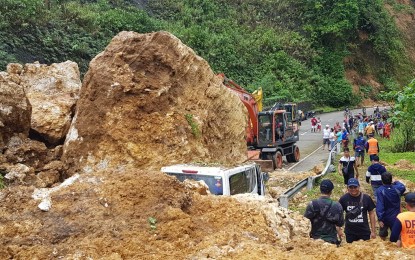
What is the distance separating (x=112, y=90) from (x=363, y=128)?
19991mm

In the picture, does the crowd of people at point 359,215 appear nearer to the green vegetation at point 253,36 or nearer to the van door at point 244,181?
the van door at point 244,181

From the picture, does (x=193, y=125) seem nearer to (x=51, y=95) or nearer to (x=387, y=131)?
(x=51, y=95)

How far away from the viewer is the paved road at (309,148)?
22.4m

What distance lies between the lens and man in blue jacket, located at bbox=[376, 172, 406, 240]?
7.80m

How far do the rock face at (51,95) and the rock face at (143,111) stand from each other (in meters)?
0.47

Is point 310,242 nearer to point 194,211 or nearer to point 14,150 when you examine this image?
point 194,211

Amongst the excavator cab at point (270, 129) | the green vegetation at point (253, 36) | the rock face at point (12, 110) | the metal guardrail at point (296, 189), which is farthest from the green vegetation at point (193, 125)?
the green vegetation at point (253, 36)

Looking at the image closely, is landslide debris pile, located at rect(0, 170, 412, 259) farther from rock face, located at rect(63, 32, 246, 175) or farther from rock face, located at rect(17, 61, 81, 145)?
rock face, located at rect(17, 61, 81, 145)

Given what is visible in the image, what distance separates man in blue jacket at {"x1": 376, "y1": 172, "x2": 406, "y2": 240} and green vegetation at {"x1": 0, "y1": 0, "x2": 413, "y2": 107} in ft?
56.2

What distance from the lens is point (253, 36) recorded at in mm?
48219

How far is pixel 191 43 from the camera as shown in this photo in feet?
128

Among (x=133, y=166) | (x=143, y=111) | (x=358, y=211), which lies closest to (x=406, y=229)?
(x=358, y=211)

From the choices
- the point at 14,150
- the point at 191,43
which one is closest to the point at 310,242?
the point at 14,150

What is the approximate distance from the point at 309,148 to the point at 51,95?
1870cm
